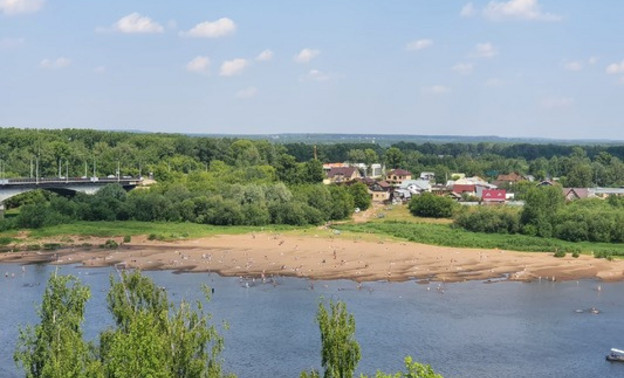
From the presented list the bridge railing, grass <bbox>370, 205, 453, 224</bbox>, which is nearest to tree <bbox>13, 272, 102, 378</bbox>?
the bridge railing

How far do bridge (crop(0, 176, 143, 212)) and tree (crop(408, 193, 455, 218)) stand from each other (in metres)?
50.0

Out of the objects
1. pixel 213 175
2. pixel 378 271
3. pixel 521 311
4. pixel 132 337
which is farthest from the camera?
pixel 213 175

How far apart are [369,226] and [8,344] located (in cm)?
6406

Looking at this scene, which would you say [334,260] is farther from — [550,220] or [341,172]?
[341,172]

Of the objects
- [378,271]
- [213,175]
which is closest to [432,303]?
[378,271]

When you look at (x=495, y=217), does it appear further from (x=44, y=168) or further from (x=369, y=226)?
(x=44, y=168)

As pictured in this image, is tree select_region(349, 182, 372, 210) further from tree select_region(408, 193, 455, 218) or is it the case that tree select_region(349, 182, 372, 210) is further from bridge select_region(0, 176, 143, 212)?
bridge select_region(0, 176, 143, 212)

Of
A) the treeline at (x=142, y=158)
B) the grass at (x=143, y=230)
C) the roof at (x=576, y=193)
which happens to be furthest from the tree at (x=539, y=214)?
the treeline at (x=142, y=158)

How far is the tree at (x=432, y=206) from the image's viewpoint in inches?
4776

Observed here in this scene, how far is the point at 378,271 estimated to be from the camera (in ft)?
269

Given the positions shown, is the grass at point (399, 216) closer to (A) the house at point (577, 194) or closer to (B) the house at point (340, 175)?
(A) the house at point (577, 194)

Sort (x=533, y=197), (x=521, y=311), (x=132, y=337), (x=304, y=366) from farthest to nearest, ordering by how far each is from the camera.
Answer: (x=533, y=197), (x=521, y=311), (x=304, y=366), (x=132, y=337)

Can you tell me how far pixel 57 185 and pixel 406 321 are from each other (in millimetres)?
77806

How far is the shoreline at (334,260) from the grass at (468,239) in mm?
2584
